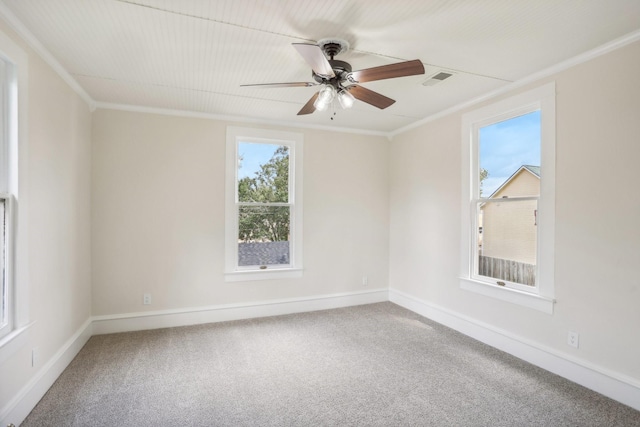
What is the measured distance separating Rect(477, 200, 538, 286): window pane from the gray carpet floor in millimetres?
763

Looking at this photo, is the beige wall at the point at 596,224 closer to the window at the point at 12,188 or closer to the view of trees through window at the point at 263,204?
the view of trees through window at the point at 263,204

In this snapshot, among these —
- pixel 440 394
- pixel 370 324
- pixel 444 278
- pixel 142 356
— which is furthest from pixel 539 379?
pixel 142 356

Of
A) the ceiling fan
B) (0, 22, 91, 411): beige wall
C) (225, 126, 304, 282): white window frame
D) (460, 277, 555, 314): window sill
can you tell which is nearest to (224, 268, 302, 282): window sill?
(225, 126, 304, 282): white window frame

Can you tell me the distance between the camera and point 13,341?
203 cm

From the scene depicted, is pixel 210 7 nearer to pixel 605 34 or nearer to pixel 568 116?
pixel 605 34

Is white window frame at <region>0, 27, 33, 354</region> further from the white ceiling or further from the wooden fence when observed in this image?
the wooden fence

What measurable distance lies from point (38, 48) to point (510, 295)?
14.1ft

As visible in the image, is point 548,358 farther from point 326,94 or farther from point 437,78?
point 326,94

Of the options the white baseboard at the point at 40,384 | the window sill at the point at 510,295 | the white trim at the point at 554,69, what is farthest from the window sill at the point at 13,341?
the white trim at the point at 554,69

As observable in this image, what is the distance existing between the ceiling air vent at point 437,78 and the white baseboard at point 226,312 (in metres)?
2.92

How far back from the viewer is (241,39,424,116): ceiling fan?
2.04 metres

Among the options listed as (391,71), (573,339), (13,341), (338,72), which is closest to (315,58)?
(338,72)

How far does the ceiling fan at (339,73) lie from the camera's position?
2.04 meters

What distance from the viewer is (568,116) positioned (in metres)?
2.71
